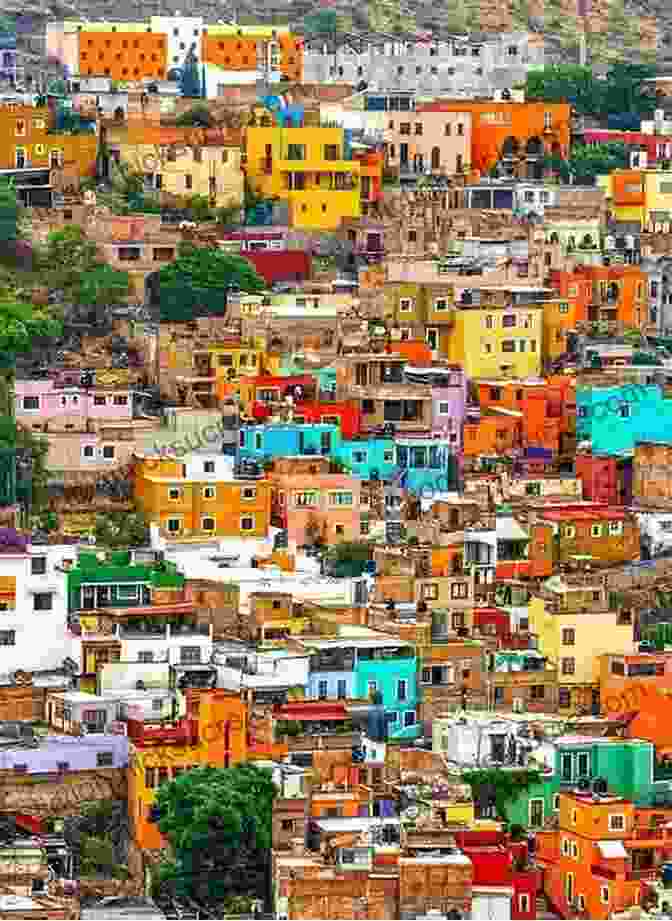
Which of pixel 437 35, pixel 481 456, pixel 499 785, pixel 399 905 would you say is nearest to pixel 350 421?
pixel 481 456

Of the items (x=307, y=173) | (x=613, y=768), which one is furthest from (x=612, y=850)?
(x=307, y=173)

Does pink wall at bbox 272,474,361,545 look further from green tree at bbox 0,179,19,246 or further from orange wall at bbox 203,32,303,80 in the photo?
orange wall at bbox 203,32,303,80

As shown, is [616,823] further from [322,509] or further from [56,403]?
[56,403]

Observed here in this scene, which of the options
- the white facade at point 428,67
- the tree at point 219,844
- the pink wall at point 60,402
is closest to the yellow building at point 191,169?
the white facade at point 428,67

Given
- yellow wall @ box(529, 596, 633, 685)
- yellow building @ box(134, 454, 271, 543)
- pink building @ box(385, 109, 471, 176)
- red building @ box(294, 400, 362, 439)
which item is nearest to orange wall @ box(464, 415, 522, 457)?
red building @ box(294, 400, 362, 439)

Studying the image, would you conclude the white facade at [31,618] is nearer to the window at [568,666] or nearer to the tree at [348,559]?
the tree at [348,559]

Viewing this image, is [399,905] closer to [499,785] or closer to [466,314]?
[499,785]
